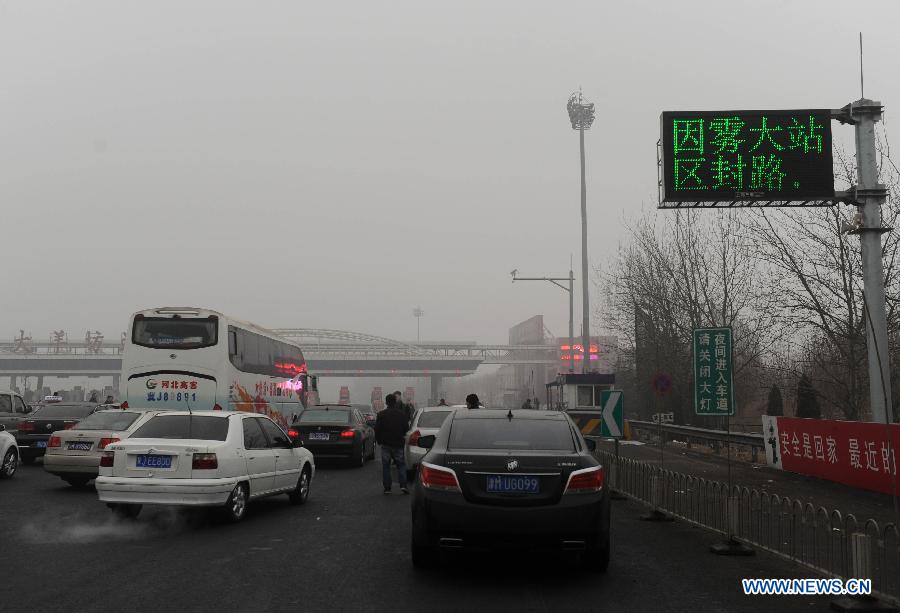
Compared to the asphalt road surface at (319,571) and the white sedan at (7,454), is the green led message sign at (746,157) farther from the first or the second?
the white sedan at (7,454)

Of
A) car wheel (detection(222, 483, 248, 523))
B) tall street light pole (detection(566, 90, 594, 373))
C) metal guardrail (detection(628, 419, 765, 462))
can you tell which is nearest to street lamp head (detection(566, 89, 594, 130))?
tall street light pole (detection(566, 90, 594, 373))

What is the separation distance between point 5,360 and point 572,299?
86.6 metres

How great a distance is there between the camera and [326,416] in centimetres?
2198

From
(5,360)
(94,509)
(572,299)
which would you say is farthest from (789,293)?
(5,360)

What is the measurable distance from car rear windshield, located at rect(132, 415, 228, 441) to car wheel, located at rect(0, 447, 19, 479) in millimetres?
7147

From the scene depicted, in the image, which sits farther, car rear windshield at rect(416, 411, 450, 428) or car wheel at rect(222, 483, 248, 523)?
car rear windshield at rect(416, 411, 450, 428)

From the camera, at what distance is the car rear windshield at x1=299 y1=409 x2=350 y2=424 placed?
2180cm

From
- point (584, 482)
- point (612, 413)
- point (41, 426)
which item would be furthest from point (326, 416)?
point (584, 482)

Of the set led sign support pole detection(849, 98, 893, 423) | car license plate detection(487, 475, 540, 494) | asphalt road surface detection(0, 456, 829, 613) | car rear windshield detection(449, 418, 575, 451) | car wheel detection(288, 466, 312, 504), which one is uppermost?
led sign support pole detection(849, 98, 893, 423)

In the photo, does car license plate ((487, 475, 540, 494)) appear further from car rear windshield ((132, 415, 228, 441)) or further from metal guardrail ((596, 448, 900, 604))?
car rear windshield ((132, 415, 228, 441))

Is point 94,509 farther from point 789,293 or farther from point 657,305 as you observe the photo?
point 657,305

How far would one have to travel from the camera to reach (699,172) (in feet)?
57.9

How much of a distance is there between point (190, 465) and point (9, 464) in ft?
27.7

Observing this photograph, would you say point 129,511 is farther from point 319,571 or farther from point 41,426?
point 41,426
